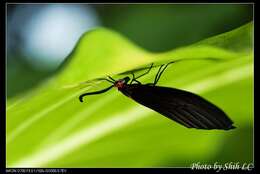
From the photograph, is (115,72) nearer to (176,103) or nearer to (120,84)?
(120,84)

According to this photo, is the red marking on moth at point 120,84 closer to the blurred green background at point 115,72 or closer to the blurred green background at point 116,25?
the blurred green background at point 115,72

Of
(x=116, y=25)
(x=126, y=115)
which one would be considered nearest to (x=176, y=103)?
(x=126, y=115)

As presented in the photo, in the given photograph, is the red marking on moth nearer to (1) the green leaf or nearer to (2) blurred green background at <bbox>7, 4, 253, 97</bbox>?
(1) the green leaf

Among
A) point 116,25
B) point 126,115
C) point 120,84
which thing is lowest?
point 126,115

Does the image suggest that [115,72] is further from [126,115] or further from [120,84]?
[126,115]

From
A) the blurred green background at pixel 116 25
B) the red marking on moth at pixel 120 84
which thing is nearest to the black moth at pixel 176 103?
the red marking on moth at pixel 120 84

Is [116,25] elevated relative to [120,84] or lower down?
elevated
